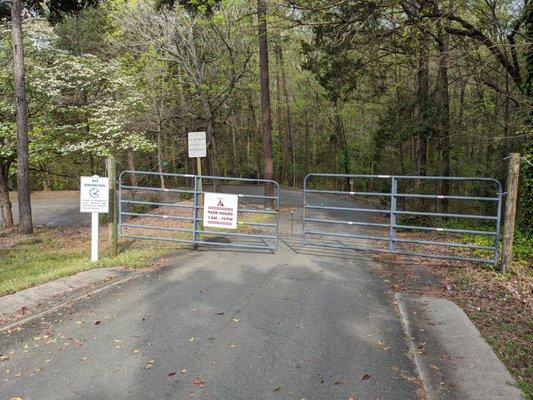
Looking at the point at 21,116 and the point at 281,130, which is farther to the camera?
the point at 281,130

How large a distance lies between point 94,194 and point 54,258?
328 centimetres

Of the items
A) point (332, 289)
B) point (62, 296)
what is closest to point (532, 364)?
point (332, 289)

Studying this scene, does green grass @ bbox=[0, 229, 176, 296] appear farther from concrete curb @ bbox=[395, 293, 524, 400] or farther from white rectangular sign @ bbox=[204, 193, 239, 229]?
concrete curb @ bbox=[395, 293, 524, 400]

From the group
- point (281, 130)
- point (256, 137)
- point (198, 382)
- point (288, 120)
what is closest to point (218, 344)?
point (198, 382)

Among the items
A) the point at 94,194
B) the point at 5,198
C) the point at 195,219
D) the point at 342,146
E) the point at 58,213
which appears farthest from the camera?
the point at 342,146

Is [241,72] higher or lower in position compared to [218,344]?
higher

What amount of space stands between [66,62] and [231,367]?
51.5 feet

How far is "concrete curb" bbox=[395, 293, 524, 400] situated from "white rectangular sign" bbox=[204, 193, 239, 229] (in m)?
3.80

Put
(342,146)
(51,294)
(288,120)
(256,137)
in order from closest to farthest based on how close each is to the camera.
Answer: (51,294) < (342,146) < (288,120) < (256,137)

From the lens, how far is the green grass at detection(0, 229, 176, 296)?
25.3 feet

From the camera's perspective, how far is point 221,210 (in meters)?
8.85

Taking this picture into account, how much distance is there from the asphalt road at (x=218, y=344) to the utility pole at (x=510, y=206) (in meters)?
2.36

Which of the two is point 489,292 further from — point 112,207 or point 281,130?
point 281,130

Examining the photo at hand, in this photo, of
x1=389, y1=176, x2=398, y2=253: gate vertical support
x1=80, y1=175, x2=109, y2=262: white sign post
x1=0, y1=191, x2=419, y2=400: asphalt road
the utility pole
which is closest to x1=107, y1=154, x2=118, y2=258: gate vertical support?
x1=80, y1=175, x2=109, y2=262: white sign post
